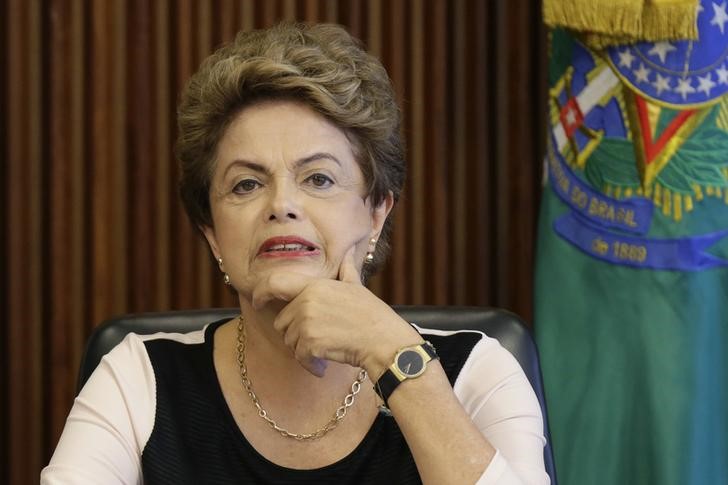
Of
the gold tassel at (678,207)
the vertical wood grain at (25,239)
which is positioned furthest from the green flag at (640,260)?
the vertical wood grain at (25,239)

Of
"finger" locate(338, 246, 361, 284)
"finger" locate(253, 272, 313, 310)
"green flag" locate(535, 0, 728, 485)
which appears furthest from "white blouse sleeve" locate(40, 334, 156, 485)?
"green flag" locate(535, 0, 728, 485)

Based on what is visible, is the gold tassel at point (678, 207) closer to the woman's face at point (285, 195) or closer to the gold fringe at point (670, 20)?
the gold fringe at point (670, 20)

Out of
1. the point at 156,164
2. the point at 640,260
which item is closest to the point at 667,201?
the point at 640,260

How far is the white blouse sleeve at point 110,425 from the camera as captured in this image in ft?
5.39

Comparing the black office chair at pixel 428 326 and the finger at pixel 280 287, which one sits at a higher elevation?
the finger at pixel 280 287

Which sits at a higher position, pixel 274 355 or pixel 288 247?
pixel 288 247

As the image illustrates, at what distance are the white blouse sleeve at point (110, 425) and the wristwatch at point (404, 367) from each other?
1.34ft

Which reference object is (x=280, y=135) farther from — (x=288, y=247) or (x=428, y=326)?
(x=428, y=326)

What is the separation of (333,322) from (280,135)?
33 cm

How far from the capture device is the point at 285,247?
1.75 meters

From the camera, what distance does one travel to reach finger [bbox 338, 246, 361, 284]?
1771 mm

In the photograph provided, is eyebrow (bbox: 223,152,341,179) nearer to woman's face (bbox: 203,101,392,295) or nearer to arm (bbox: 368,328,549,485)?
woman's face (bbox: 203,101,392,295)

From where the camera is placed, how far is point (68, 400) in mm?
3531

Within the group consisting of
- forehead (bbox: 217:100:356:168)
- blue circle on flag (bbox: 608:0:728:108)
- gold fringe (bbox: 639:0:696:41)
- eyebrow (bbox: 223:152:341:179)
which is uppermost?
gold fringe (bbox: 639:0:696:41)
